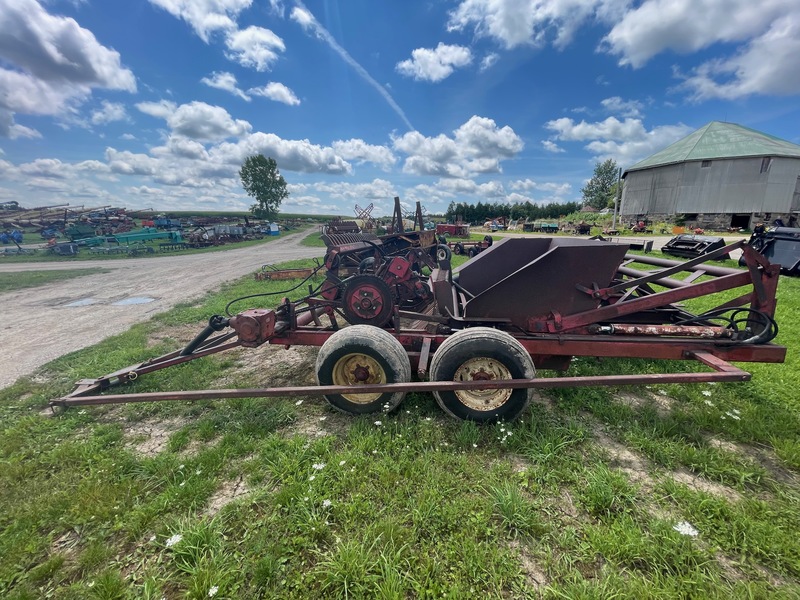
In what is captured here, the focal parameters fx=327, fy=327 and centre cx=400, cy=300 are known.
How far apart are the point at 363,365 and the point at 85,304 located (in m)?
10.4

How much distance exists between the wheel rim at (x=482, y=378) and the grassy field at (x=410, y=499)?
0.75 ft

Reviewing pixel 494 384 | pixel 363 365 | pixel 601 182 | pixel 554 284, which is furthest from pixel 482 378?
pixel 601 182

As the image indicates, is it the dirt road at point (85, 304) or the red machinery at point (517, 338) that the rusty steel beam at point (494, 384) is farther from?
the dirt road at point (85, 304)

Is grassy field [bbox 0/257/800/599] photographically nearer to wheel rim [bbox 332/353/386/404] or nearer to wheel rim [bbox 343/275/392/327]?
wheel rim [bbox 332/353/386/404]

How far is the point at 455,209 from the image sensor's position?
242ft

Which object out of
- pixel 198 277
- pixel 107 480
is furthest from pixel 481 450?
pixel 198 277

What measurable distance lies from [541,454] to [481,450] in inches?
19.6

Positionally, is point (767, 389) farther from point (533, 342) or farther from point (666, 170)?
point (666, 170)

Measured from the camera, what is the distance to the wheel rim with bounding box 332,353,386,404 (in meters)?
3.35

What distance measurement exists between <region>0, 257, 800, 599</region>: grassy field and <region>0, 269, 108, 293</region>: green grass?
12543 millimetres

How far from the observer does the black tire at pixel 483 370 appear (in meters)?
3.02

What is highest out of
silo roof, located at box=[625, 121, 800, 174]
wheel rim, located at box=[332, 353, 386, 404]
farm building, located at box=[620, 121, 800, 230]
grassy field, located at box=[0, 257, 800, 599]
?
silo roof, located at box=[625, 121, 800, 174]

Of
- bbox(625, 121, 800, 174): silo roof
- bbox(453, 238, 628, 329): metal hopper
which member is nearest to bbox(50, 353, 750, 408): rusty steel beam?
bbox(453, 238, 628, 329): metal hopper

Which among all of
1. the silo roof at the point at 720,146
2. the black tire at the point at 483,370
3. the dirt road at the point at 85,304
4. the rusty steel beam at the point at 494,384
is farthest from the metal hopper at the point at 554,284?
the silo roof at the point at 720,146
